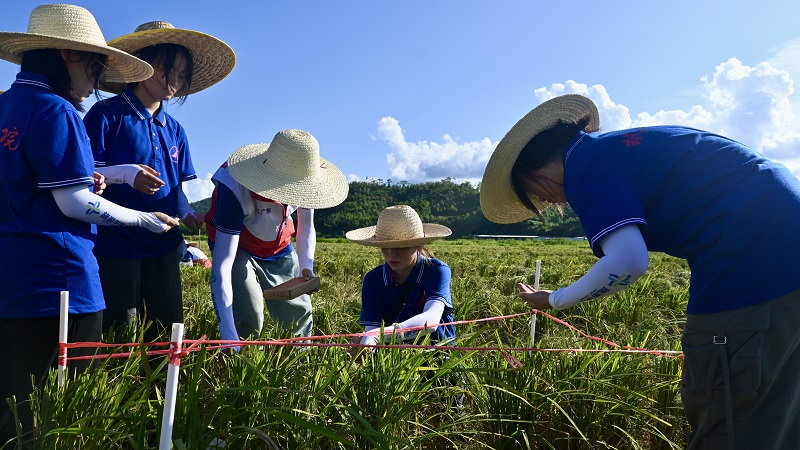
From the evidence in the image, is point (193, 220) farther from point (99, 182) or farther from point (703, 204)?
point (703, 204)

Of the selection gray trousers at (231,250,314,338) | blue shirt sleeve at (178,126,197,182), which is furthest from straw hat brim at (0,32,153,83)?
gray trousers at (231,250,314,338)

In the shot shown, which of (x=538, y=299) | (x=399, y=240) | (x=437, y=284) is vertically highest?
(x=399, y=240)

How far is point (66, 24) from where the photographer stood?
6.31ft

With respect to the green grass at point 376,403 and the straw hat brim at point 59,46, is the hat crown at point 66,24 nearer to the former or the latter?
the straw hat brim at point 59,46

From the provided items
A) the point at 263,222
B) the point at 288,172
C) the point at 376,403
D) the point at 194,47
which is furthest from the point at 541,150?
the point at 194,47

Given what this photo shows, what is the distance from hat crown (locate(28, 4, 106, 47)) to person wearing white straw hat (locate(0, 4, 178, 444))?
52mm

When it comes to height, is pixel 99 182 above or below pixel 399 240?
above

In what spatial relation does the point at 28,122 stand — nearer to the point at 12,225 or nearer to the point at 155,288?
the point at 12,225

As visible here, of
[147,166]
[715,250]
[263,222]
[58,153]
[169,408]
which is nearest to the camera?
[169,408]

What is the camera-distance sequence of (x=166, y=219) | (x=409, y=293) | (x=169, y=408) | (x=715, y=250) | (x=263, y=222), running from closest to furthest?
(x=169, y=408) < (x=715, y=250) < (x=166, y=219) < (x=263, y=222) < (x=409, y=293)

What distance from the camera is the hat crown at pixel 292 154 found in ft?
8.52

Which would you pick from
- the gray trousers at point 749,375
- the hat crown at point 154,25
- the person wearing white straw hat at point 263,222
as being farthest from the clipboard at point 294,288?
the gray trousers at point 749,375

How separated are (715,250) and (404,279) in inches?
65.6

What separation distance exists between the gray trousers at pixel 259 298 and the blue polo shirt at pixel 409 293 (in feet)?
1.09
